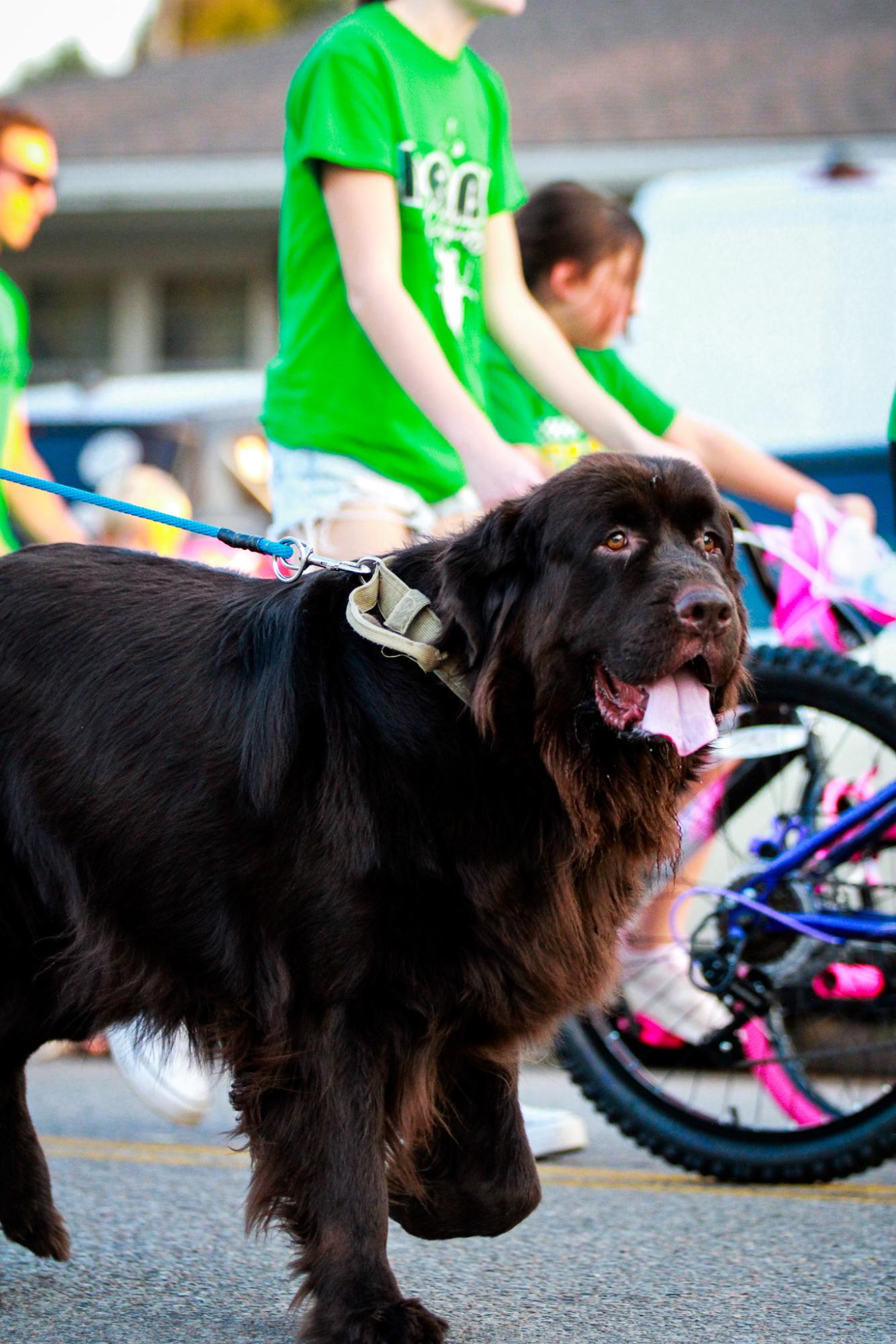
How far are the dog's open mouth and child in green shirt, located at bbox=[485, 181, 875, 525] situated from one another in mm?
2133

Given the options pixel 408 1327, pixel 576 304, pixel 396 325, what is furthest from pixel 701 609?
pixel 576 304

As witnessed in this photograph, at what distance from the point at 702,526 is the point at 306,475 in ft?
4.27

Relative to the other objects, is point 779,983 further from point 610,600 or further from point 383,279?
point 383,279

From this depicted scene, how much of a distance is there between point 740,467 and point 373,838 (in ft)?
7.23

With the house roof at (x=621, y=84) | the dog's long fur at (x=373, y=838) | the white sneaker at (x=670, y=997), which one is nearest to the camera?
the dog's long fur at (x=373, y=838)

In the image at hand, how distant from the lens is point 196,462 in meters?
10.7

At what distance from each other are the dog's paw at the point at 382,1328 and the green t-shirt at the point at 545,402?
8.52ft

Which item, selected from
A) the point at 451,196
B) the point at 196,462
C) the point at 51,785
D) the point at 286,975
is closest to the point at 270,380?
the point at 451,196

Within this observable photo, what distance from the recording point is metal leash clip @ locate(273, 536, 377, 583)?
2.71 m

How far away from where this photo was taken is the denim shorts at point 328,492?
3.56 m

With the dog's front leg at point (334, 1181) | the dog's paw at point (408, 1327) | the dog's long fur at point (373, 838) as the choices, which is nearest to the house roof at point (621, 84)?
the dog's long fur at point (373, 838)

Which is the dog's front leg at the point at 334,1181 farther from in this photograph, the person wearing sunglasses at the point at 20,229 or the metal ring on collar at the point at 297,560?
the person wearing sunglasses at the point at 20,229

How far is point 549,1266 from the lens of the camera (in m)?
3.05

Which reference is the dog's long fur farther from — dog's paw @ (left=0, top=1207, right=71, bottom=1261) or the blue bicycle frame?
the blue bicycle frame
